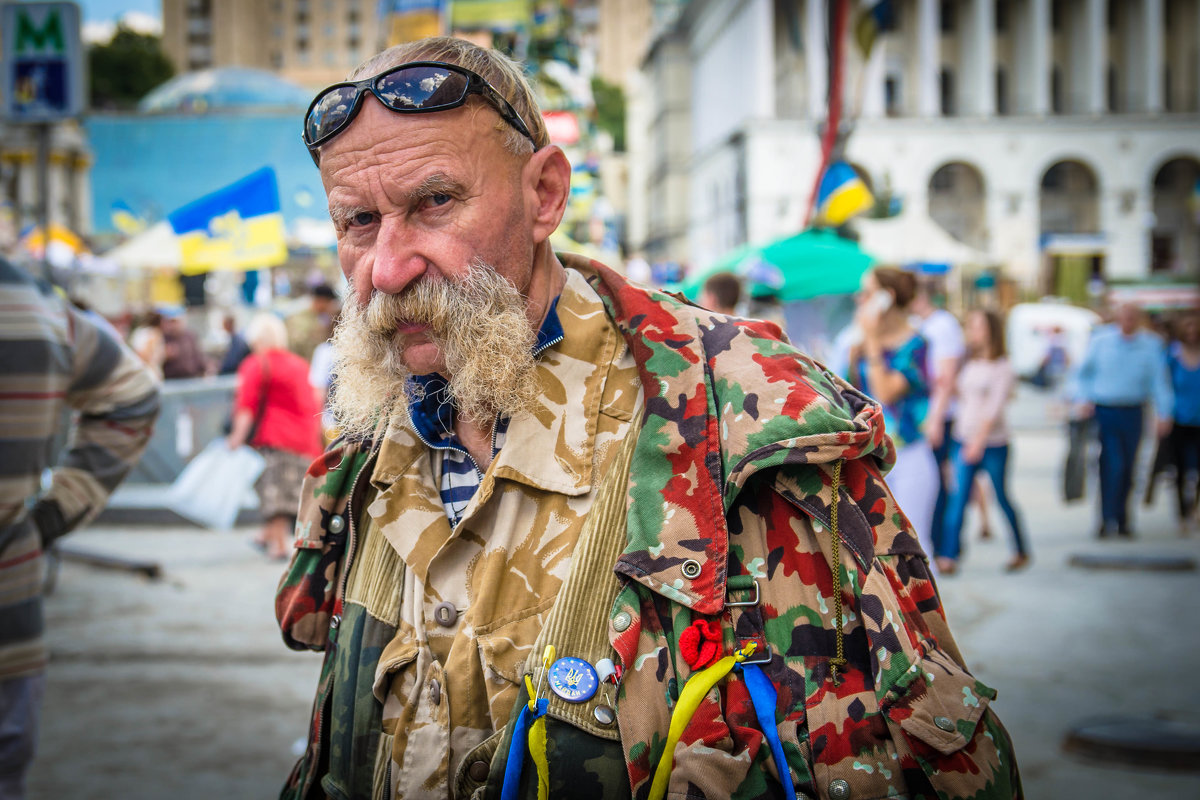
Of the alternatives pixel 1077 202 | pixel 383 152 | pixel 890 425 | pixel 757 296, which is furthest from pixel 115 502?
pixel 1077 202

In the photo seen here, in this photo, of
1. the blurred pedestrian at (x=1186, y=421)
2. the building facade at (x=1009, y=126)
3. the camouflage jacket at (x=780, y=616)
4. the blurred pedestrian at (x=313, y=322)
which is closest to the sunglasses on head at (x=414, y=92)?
the camouflage jacket at (x=780, y=616)

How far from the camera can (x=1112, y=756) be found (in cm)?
476

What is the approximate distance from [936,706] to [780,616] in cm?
27

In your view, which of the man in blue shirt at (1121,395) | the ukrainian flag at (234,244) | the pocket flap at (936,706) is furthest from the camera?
the man in blue shirt at (1121,395)

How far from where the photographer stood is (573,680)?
1.71 m

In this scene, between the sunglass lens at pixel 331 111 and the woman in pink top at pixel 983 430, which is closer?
the sunglass lens at pixel 331 111

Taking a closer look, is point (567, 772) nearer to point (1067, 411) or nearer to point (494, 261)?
point (494, 261)

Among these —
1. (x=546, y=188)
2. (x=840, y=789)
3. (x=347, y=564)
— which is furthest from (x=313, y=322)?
(x=840, y=789)

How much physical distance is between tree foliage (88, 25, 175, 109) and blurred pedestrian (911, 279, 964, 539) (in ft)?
280

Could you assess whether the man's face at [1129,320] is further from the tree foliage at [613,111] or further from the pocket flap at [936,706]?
the tree foliage at [613,111]

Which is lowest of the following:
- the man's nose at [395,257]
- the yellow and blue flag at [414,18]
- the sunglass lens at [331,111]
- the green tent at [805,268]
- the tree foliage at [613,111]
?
the man's nose at [395,257]

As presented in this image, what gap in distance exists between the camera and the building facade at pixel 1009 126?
5338cm

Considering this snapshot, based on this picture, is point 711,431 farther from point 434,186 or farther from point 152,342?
point 152,342

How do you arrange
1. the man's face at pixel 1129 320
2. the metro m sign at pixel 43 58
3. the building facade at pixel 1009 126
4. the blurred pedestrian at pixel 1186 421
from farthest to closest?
the building facade at pixel 1009 126 < the blurred pedestrian at pixel 1186 421 < the man's face at pixel 1129 320 < the metro m sign at pixel 43 58
